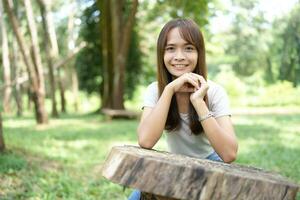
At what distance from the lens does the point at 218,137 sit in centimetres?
225

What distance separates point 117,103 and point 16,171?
28.5 ft

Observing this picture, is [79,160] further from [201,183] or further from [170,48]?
[201,183]

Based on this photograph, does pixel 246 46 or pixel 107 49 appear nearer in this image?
pixel 107 49

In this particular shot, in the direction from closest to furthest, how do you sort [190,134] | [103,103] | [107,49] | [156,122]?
[156,122]
[190,134]
[107,49]
[103,103]

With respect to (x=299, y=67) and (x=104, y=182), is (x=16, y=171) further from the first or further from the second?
(x=299, y=67)

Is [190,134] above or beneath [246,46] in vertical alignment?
above

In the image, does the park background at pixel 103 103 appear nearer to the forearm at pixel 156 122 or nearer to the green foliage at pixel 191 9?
the green foliage at pixel 191 9

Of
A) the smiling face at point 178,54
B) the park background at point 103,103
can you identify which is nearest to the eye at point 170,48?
the smiling face at point 178,54

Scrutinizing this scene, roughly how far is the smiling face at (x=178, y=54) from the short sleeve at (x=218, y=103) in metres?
0.20

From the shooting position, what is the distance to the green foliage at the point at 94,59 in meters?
17.9

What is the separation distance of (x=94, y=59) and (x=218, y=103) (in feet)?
53.5

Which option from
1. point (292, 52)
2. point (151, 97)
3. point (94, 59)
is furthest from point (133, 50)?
point (151, 97)

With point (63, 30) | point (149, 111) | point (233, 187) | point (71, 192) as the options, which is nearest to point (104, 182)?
point (71, 192)

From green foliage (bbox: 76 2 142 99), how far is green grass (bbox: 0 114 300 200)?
345 inches
